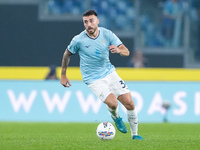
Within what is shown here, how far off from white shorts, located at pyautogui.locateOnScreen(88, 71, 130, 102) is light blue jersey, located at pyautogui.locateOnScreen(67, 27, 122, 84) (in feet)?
0.23

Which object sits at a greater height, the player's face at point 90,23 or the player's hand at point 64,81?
the player's face at point 90,23

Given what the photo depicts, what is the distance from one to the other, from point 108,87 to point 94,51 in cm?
61

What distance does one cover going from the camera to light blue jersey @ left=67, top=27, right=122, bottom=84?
9727 millimetres

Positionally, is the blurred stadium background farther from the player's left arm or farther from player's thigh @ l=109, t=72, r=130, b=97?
the player's left arm

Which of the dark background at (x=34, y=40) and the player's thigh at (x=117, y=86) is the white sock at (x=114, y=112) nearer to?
the player's thigh at (x=117, y=86)

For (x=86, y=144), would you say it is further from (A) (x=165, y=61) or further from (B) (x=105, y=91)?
(A) (x=165, y=61)

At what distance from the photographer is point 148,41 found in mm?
20953

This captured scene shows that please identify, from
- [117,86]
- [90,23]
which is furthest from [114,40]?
[117,86]

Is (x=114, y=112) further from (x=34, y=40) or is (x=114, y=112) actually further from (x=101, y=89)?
(x=34, y=40)

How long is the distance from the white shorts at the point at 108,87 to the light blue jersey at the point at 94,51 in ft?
0.23

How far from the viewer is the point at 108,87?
9.84m

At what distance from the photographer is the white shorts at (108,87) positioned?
Result: 9672 mm

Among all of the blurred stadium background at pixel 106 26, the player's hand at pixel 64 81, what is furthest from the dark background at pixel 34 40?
the player's hand at pixel 64 81

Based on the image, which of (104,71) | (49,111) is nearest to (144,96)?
(49,111)
